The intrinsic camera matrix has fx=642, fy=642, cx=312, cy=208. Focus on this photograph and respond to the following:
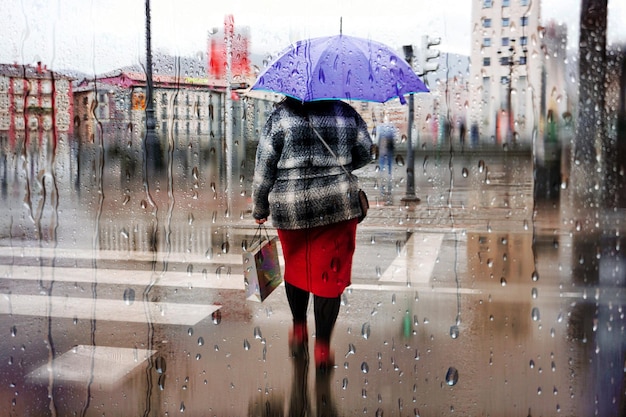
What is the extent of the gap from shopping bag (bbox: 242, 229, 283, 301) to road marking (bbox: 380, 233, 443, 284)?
248cm

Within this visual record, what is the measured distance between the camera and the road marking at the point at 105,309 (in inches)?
168

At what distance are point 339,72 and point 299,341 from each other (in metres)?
1.39

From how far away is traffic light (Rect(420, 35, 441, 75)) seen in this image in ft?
11.6

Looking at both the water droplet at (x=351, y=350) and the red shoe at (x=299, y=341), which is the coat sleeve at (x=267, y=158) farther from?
the water droplet at (x=351, y=350)

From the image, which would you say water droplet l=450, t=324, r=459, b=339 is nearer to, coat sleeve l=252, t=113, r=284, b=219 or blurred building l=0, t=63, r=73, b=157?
coat sleeve l=252, t=113, r=284, b=219

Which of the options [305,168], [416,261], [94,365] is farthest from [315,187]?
[416,261]

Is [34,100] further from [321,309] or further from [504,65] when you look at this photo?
[321,309]

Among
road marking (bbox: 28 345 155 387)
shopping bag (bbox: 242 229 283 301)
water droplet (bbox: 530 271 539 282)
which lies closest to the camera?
shopping bag (bbox: 242 229 283 301)

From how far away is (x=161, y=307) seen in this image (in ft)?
15.0

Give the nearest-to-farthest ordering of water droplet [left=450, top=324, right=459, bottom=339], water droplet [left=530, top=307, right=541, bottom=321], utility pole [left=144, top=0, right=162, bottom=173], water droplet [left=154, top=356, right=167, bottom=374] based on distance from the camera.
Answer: water droplet [left=154, top=356, right=167, bottom=374] → water droplet [left=450, top=324, right=459, bottom=339] → water droplet [left=530, top=307, right=541, bottom=321] → utility pole [left=144, top=0, right=162, bottom=173]

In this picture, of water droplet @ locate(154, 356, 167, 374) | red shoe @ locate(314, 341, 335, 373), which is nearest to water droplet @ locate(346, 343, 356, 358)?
red shoe @ locate(314, 341, 335, 373)

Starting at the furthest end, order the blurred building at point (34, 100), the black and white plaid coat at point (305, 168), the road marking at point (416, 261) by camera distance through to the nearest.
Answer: the blurred building at point (34, 100), the road marking at point (416, 261), the black and white plaid coat at point (305, 168)

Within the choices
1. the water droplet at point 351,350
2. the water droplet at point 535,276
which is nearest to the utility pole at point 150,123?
the water droplet at point 351,350

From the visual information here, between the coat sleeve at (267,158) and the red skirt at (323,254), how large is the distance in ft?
0.67
